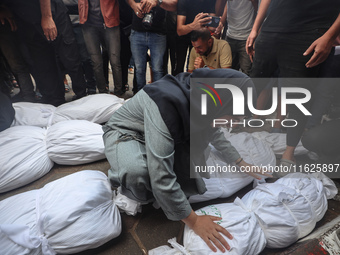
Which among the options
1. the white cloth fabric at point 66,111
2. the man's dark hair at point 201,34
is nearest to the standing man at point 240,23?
the man's dark hair at point 201,34

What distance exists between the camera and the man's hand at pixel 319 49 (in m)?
1.25

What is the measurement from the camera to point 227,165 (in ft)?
4.80

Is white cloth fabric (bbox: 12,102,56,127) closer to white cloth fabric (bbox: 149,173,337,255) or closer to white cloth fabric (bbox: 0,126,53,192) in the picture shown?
white cloth fabric (bbox: 0,126,53,192)

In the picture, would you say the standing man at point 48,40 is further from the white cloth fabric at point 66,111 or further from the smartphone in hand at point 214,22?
the smartphone in hand at point 214,22

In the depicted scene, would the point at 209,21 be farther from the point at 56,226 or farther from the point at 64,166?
the point at 56,226

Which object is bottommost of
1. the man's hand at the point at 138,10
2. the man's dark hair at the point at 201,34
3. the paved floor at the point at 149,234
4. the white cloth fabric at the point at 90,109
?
the paved floor at the point at 149,234

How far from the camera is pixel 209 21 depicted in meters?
2.15

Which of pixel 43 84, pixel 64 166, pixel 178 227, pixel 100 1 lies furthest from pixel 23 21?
pixel 178 227

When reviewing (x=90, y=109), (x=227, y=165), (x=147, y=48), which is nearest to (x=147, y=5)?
(x=147, y=48)

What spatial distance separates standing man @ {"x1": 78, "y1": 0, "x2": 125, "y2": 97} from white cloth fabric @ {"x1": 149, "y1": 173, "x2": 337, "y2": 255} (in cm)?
231

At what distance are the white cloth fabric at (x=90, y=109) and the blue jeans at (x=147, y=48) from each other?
26.6 inches

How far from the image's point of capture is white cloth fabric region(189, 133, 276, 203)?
135 centimetres

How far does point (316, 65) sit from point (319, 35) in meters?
0.19

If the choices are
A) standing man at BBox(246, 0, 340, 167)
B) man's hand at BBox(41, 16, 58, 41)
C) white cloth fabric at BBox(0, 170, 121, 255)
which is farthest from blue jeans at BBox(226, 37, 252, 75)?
white cloth fabric at BBox(0, 170, 121, 255)
